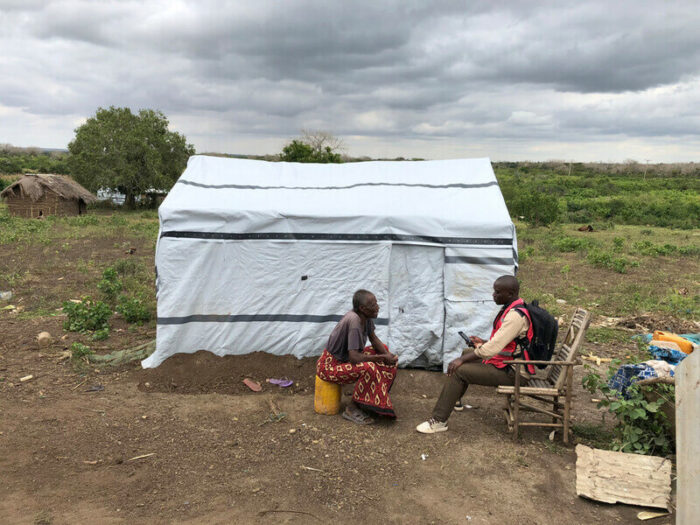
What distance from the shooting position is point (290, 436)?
437 cm

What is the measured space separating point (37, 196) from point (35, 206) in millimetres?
521

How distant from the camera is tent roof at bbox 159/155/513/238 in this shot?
5.81 meters

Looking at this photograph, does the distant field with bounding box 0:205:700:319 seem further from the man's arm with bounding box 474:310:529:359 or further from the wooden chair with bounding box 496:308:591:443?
the man's arm with bounding box 474:310:529:359

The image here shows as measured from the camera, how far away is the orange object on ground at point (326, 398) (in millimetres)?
4711

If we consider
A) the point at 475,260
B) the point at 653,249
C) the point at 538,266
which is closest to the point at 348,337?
the point at 475,260

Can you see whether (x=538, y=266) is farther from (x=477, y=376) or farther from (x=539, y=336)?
(x=477, y=376)

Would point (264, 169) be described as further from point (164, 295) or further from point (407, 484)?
point (407, 484)

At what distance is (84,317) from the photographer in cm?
695

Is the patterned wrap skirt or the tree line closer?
the patterned wrap skirt

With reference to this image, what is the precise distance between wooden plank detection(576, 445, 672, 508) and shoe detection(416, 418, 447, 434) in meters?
1.12

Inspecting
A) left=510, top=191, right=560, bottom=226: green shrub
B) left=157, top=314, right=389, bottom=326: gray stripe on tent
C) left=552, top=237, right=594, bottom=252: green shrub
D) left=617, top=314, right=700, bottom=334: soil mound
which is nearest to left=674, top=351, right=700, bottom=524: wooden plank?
left=157, top=314, right=389, bottom=326: gray stripe on tent

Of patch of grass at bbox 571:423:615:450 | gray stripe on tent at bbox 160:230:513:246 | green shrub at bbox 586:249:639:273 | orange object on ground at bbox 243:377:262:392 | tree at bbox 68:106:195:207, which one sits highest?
tree at bbox 68:106:195:207

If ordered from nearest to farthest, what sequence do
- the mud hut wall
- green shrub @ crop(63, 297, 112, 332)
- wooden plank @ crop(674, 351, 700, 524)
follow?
wooden plank @ crop(674, 351, 700, 524), green shrub @ crop(63, 297, 112, 332), the mud hut wall

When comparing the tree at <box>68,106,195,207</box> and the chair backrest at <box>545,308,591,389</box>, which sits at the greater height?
the tree at <box>68,106,195,207</box>
